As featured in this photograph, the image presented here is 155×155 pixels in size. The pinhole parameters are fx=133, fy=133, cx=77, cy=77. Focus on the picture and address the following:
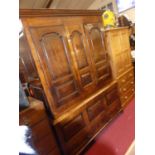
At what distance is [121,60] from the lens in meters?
2.68

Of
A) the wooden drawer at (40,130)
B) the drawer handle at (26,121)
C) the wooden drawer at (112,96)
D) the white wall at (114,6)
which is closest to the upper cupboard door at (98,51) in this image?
the wooden drawer at (112,96)

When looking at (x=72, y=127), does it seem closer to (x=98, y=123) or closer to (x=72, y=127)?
(x=72, y=127)

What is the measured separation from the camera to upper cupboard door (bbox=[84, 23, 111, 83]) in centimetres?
198

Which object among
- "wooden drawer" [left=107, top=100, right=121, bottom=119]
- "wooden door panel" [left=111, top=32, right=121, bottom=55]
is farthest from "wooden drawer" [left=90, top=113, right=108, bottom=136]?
"wooden door panel" [left=111, top=32, right=121, bottom=55]

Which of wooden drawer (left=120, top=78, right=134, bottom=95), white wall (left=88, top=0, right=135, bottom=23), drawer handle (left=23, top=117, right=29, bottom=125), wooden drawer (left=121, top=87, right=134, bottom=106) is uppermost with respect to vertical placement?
white wall (left=88, top=0, right=135, bottom=23)

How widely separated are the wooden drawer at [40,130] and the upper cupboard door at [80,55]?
700mm

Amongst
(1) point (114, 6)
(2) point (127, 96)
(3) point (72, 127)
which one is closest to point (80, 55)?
(3) point (72, 127)

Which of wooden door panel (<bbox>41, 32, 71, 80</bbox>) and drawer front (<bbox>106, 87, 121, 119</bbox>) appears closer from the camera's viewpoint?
wooden door panel (<bbox>41, 32, 71, 80</bbox>)

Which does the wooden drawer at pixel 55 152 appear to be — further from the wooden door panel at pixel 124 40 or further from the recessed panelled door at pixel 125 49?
the wooden door panel at pixel 124 40

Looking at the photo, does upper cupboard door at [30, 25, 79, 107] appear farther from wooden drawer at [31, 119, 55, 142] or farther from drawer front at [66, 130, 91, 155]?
drawer front at [66, 130, 91, 155]

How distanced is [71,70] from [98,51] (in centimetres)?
69

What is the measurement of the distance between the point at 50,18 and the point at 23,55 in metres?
0.53
